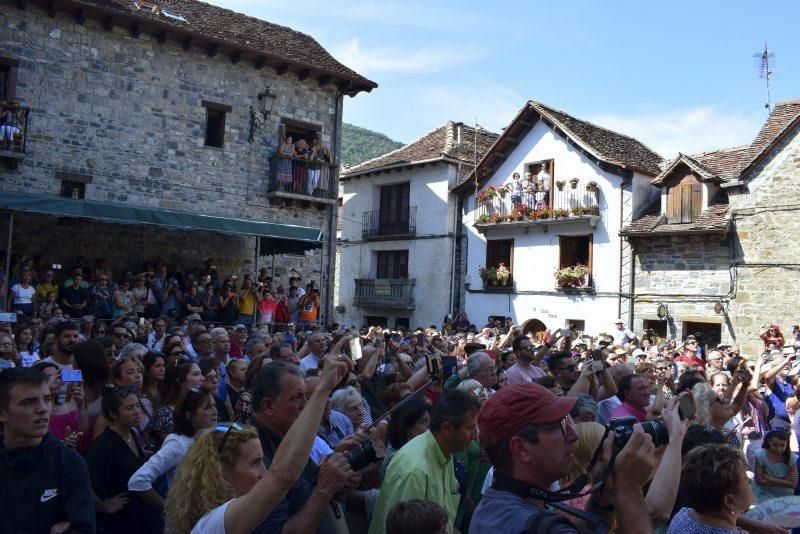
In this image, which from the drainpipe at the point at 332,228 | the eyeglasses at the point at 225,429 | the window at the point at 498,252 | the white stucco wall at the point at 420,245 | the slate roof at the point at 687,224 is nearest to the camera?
the eyeglasses at the point at 225,429

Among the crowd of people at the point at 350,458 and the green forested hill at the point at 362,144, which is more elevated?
the green forested hill at the point at 362,144

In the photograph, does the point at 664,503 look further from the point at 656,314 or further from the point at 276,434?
the point at 656,314

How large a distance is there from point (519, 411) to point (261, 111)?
56.3ft

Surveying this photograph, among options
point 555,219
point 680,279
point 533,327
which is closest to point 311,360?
point 680,279

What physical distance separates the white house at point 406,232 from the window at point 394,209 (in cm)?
4

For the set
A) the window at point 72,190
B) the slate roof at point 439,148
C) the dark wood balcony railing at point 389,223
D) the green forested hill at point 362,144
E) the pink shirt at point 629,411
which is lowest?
the pink shirt at point 629,411

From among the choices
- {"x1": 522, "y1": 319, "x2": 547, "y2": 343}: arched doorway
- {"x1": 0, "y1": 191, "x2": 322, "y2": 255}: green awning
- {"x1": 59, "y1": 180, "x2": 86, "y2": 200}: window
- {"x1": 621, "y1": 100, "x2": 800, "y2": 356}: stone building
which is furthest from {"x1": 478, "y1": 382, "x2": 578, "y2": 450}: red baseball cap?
{"x1": 522, "y1": 319, "x2": 547, "y2": 343}: arched doorway

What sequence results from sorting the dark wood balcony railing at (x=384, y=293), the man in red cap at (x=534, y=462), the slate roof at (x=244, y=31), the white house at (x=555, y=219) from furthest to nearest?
the dark wood balcony railing at (x=384, y=293), the white house at (x=555, y=219), the slate roof at (x=244, y=31), the man in red cap at (x=534, y=462)

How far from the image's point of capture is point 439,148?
26.9 meters

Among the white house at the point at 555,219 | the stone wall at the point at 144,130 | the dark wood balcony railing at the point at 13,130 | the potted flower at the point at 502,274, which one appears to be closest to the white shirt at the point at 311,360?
the stone wall at the point at 144,130

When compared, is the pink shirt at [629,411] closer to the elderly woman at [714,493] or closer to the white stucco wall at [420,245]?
the elderly woman at [714,493]

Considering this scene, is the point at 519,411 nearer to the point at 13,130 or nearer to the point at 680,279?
the point at 13,130

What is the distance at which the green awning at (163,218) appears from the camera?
13.0 meters

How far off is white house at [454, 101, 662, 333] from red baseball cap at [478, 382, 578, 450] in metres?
19.4
